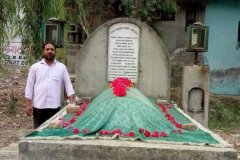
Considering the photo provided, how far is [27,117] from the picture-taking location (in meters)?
11.1

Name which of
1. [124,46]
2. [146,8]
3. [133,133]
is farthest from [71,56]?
[133,133]

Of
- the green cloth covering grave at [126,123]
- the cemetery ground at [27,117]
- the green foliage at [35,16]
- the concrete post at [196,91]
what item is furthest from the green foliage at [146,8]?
the green cloth covering grave at [126,123]

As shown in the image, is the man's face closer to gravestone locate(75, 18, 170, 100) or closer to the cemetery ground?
gravestone locate(75, 18, 170, 100)

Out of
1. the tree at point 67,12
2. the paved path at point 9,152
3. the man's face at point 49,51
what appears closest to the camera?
the man's face at point 49,51

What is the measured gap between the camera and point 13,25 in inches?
436

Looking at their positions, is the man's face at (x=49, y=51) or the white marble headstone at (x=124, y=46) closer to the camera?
the man's face at (x=49, y=51)

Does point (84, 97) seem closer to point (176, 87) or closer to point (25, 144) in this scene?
point (25, 144)

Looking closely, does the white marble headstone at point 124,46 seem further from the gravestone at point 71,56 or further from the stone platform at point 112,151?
the gravestone at point 71,56

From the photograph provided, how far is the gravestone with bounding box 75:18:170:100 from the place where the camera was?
8594 millimetres

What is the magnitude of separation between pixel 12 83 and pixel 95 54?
8946mm

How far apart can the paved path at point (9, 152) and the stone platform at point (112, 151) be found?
2.28 meters

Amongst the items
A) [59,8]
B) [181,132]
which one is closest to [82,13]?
[59,8]

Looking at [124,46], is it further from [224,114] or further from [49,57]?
[224,114]

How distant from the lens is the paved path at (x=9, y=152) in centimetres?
693
